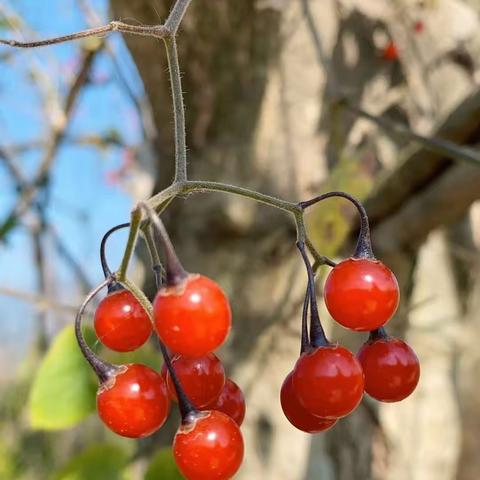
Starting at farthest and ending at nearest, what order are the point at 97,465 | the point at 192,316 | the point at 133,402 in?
the point at 97,465 < the point at 133,402 < the point at 192,316

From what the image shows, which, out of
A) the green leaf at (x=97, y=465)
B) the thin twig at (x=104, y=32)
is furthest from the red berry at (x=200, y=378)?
the green leaf at (x=97, y=465)

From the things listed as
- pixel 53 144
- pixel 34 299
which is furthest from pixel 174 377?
pixel 53 144

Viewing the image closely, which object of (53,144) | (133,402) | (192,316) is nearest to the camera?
(192,316)

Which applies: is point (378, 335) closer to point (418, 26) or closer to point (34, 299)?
point (34, 299)

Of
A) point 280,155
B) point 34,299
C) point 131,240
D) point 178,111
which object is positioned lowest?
point 131,240

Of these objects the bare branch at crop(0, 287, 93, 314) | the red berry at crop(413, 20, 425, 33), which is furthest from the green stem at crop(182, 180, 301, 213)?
the red berry at crop(413, 20, 425, 33)

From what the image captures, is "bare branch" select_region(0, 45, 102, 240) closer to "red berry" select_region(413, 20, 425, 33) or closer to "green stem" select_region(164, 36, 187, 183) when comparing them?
"red berry" select_region(413, 20, 425, 33)

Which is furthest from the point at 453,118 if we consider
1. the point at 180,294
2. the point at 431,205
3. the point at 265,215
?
the point at 180,294
